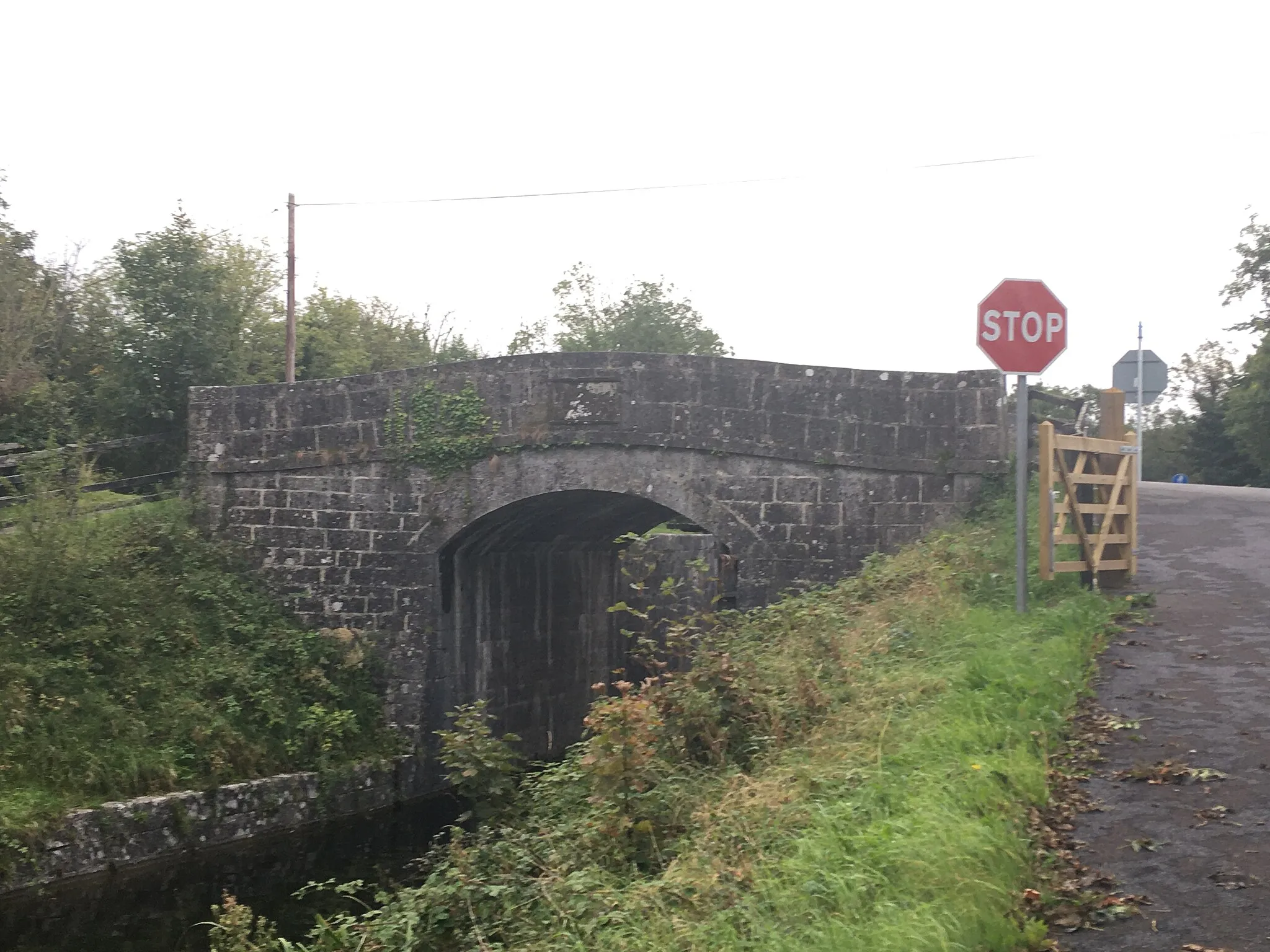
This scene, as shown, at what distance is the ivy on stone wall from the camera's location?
12.7 m

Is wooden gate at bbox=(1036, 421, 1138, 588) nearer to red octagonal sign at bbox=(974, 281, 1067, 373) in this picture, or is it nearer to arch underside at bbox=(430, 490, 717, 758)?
red octagonal sign at bbox=(974, 281, 1067, 373)

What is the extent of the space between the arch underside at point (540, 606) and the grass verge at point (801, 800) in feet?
13.5

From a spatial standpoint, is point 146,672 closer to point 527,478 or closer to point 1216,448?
point 527,478

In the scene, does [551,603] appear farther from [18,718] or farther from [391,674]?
[18,718]

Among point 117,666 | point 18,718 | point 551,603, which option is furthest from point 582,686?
point 18,718

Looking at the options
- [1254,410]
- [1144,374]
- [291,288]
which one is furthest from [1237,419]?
[291,288]

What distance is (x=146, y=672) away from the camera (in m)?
11.6

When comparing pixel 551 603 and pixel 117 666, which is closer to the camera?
pixel 117 666

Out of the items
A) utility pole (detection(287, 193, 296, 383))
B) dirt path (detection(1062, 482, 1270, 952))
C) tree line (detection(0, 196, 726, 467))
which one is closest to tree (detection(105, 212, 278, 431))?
tree line (detection(0, 196, 726, 467))

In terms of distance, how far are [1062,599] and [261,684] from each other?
25.5ft

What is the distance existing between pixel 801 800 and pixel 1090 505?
448 cm

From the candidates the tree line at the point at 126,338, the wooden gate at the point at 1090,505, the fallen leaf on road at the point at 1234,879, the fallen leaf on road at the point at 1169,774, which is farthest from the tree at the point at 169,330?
the fallen leaf on road at the point at 1234,879

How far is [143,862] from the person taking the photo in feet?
33.1

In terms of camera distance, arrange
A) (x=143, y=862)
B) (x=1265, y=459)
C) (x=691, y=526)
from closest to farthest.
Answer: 1. (x=143, y=862)
2. (x=691, y=526)
3. (x=1265, y=459)
